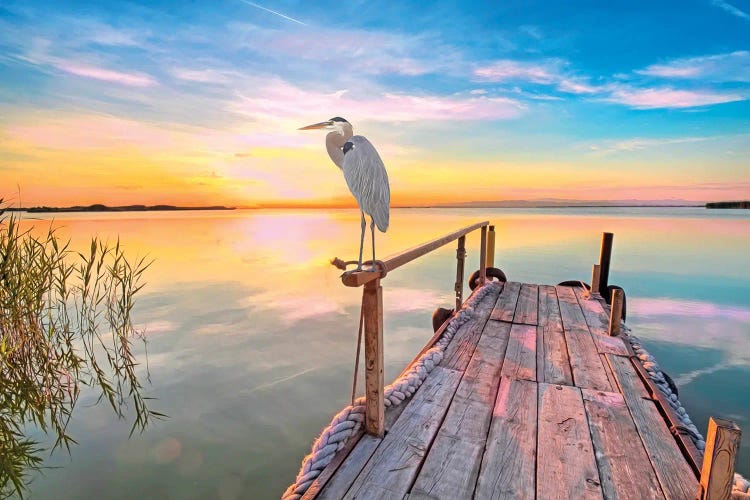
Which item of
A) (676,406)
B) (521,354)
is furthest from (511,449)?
(676,406)

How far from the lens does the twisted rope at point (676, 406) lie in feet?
5.44

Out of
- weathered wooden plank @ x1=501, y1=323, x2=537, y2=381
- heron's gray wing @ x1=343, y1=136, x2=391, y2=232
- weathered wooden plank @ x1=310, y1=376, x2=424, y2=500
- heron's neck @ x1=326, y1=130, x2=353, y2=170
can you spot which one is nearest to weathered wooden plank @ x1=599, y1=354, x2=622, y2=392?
weathered wooden plank @ x1=501, y1=323, x2=537, y2=381

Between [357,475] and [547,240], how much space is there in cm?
2389

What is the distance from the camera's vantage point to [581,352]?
3494 millimetres

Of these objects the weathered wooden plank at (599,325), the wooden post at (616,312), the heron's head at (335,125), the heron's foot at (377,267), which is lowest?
the weathered wooden plank at (599,325)

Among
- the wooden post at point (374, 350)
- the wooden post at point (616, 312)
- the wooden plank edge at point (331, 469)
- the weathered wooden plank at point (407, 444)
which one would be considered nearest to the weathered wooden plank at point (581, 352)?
the wooden post at point (616, 312)

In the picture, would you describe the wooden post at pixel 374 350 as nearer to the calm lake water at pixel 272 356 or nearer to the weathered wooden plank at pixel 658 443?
the calm lake water at pixel 272 356

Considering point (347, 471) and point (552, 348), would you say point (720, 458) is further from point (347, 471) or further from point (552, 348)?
point (552, 348)

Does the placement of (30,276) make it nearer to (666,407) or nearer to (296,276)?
(666,407)

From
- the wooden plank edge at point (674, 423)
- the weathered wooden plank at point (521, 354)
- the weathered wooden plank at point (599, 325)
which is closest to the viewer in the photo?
the wooden plank edge at point (674, 423)

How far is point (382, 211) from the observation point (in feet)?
6.94

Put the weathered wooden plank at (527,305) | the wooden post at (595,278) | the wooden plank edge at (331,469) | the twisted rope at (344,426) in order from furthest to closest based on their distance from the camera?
1. the wooden post at (595,278)
2. the weathered wooden plank at (527,305)
3. the twisted rope at (344,426)
4. the wooden plank edge at (331,469)

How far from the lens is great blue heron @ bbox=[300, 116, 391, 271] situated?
1989 millimetres

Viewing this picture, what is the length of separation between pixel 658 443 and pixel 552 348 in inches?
61.3
